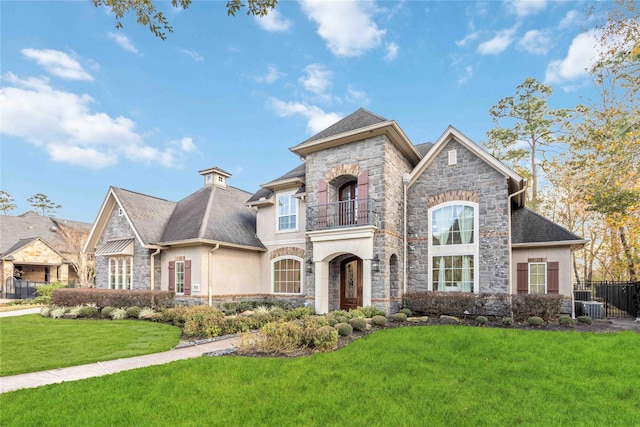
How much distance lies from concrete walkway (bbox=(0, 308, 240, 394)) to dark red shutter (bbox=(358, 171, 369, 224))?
6643 millimetres

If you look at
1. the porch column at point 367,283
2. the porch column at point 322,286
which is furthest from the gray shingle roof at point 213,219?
the porch column at point 367,283

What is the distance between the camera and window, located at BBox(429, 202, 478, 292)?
13.1m

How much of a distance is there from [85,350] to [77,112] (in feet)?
30.7

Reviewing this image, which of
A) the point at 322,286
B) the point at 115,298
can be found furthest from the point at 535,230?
the point at 115,298

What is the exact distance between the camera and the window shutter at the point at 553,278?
13070 millimetres

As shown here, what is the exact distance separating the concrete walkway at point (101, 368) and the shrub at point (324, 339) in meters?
1.94

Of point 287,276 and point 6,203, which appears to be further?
point 6,203

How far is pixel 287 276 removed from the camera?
53.4ft

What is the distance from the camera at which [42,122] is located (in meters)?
12.5

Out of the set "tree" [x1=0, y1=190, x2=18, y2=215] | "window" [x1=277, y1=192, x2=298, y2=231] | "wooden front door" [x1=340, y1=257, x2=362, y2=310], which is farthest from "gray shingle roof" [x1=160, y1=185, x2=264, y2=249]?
"tree" [x1=0, y1=190, x2=18, y2=215]

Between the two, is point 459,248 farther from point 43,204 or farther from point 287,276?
point 43,204

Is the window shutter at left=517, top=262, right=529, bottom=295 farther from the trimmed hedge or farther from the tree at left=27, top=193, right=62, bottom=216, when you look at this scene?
the tree at left=27, top=193, right=62, bottom=216

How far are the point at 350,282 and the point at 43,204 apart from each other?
1825 inches

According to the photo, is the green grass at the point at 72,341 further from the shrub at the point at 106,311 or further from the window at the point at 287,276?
the window at the point at 287,276
